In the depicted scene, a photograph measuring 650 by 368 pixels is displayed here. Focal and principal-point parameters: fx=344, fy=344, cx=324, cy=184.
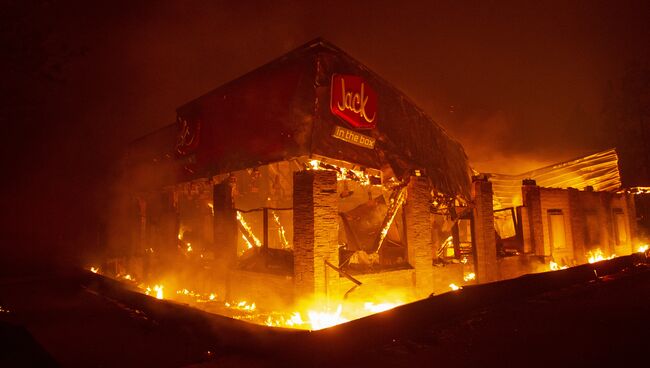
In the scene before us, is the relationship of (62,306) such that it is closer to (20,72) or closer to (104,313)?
(104,313)

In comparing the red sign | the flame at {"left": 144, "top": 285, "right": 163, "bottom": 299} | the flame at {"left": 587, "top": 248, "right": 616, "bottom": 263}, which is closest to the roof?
the flame at {"left": 587, "top": 248, "right": 616, "bottom": 263}

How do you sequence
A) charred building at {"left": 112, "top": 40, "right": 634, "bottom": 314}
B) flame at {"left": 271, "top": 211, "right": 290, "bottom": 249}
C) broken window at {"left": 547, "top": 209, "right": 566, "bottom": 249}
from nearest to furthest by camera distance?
charred building at {"left": 112, "top": 40, "right": 634, "bottom": 314} → broken window at {"left": 547, "top": 209, "right": 566, "bottom": 249} → flame at {"left": 271, "top": 211, "right": 290, "bottom": 249}

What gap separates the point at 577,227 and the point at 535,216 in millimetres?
3481

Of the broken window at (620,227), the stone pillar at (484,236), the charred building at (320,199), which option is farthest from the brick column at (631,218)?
the stone pillar at (484,236)

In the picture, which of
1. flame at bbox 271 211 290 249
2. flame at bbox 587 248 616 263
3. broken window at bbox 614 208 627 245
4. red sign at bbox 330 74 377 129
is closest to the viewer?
red sign at bbox 330 74 377 129

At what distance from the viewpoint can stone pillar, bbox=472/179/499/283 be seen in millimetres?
12586

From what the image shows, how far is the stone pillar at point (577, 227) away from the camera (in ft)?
52.5

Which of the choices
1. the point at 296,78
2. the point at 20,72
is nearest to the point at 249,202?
the point at 296,78

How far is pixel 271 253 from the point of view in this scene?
454 inches

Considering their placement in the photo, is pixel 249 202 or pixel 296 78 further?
pixel 249 202

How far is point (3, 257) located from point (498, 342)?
21.7m

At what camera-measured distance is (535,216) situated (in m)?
14.6

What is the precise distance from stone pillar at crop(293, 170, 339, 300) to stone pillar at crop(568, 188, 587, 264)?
1374cm

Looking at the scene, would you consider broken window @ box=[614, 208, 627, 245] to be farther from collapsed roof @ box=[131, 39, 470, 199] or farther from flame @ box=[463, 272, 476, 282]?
flame @ box=[463, 272, 476, 282]
